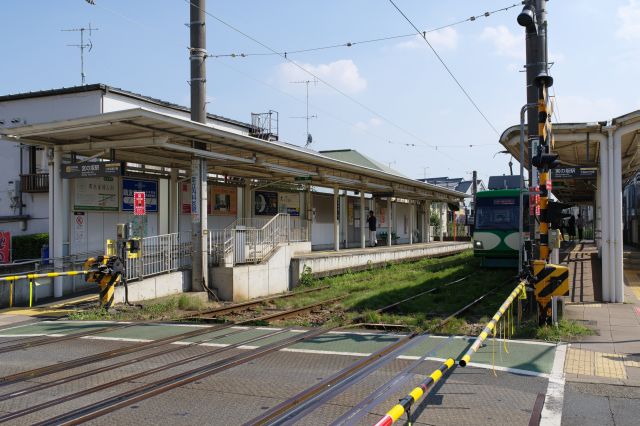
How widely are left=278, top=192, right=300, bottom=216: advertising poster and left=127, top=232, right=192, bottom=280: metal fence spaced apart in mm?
9176

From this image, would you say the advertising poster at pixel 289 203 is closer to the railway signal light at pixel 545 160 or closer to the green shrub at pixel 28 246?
the green shrub at pixel 28 246

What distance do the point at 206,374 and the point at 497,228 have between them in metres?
15.5

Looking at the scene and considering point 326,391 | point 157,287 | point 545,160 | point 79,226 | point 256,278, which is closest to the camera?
point 326,391

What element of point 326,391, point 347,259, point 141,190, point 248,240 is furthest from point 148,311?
point 347,259

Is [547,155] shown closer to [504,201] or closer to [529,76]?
[529,76]

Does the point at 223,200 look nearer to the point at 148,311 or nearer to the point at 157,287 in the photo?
the point at 157,287

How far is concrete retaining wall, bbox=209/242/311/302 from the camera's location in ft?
53.7

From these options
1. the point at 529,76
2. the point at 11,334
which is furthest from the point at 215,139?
the point at 529,76

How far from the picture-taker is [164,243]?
15633mm

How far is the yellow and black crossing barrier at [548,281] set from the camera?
9578 millimetres

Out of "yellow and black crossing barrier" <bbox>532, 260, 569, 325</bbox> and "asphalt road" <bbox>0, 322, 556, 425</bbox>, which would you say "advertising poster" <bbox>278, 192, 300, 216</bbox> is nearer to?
"asphalt road" <bbox>0, 322, 556, 425</bbox>

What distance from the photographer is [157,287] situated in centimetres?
1503

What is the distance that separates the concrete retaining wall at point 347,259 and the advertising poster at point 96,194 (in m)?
6.31

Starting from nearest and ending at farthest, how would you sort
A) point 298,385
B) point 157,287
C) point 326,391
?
point 326,391
point 298,385
point 157,287
